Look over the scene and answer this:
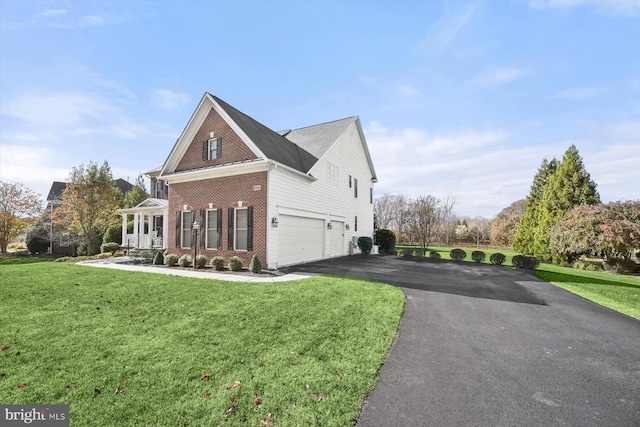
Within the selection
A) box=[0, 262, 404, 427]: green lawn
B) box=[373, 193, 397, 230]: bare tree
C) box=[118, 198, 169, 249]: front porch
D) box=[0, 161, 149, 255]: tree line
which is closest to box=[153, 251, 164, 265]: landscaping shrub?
box=[118, 198, 169, 249]: front porch

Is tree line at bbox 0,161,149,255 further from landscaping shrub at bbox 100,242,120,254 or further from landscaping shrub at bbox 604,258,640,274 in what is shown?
landscaping shrub at bbox 604,258,640,274

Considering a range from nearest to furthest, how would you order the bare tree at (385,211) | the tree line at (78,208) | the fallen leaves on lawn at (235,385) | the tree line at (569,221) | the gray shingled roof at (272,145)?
the fallen leaves on lawn at (235,385) → the gray shingled roof at (272,145) → the tree line at (569,221) → the tree line at (78,208) → the bare tree at (385,211)

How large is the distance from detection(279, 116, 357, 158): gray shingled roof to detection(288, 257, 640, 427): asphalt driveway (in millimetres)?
12291

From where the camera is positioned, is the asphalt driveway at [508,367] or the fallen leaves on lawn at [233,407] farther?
the asphalt driveway at [508,367]

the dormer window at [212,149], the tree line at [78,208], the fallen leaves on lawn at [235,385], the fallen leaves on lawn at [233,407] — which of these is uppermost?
the dormer window at [212,149]

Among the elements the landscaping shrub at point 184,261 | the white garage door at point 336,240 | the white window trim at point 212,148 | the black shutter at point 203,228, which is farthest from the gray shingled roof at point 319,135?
the landscaping shrub at point 184,261

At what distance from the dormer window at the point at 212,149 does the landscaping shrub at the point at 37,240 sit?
2232 cm

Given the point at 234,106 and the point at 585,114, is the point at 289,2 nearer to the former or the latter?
the point at 234,106

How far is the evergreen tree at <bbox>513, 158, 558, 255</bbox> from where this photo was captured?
22016 millimetres

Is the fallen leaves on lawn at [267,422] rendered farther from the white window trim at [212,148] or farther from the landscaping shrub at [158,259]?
the landscaping shrub at [158,259]

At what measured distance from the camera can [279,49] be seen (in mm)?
12578

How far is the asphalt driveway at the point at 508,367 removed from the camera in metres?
2.86

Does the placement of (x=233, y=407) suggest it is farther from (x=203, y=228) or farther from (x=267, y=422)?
(x=203, y=228)

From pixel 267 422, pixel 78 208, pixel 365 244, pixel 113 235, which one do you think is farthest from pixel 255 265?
pixel 78 208
